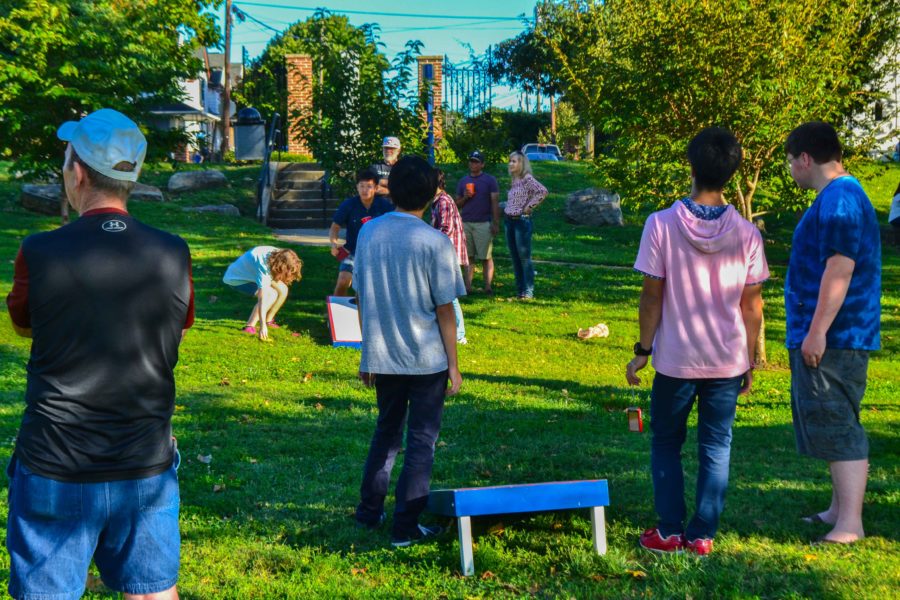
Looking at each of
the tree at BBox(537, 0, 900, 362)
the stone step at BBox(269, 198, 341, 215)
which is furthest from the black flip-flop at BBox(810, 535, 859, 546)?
the stone step at BBox(269, 198, 341, 215)

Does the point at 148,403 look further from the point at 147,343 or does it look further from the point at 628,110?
the point at 628,110

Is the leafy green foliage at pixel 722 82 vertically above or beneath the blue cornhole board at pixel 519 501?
above

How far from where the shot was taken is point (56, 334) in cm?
273

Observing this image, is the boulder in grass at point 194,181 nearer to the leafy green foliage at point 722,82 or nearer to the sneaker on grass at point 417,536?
the leafy green foliage at point 722,82

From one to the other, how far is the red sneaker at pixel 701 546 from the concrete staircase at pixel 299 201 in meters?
18.2

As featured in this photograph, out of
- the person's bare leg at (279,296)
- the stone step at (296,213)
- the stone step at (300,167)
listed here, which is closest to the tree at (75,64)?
the person's bare leg at (279,296)

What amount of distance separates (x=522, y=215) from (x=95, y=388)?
439 inches

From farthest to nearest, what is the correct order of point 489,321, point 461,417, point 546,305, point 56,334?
1. point 546,305
2. point 489,321
3. point 461,417
4. point 56,334

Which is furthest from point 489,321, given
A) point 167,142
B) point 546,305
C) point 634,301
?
point 167,142

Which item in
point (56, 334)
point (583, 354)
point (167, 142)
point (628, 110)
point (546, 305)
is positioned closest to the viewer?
point (56, 334)

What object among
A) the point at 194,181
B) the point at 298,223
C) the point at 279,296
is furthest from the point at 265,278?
the point at 194,181

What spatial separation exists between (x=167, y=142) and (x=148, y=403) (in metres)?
14.0

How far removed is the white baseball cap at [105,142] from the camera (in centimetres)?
283

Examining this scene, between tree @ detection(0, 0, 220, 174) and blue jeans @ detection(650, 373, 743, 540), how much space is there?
40.7 feet
